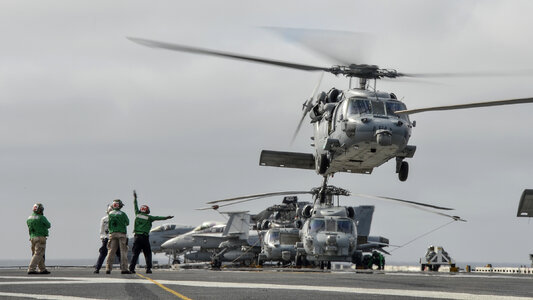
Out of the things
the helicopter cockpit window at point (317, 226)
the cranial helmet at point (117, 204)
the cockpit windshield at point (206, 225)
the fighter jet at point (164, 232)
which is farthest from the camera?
the fighter jet at point (164, 232)

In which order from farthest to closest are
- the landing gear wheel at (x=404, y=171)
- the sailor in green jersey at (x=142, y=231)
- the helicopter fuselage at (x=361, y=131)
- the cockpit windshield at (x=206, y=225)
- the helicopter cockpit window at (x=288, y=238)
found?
the cockpit windshield at (x=206, y=225) → the helicopter cockpit window at (x=288, y=238) → the landing gear wheel at (x=404, y=171) → the helicopter fuselage at (x=361, y=131) → the sailor in green jersey at (x=142, y=231)

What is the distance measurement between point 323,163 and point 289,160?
11.7 ft

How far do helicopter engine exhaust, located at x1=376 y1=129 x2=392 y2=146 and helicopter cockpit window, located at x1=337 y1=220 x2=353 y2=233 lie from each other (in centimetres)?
1224

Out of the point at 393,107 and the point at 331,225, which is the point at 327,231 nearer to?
the point at 331,225

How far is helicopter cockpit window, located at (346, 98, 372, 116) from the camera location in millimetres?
27114

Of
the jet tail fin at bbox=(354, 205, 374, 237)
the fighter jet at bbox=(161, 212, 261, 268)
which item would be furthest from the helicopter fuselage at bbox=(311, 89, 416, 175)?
→ the fighter jet at bbox=(161, 212, 261, 268)

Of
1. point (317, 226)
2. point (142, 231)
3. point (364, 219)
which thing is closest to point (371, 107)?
point (142, 231)

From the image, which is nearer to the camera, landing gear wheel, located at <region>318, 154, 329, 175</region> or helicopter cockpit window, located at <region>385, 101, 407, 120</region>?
helicopter cockpit window, located at <region>385, 101, 407, 120</region>

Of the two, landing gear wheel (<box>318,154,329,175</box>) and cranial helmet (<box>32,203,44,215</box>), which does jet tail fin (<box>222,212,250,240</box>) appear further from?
cranial helmet (<box>32,203,44,215</box>)

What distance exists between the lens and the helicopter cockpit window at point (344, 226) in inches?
1490

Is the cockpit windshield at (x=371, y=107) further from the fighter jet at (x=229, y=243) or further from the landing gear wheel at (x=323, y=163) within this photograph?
the fighter jet at (x=229, y=243)

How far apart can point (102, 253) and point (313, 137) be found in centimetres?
1086

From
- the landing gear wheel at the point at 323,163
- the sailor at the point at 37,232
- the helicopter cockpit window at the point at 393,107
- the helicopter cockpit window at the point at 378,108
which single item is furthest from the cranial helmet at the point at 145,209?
the helicopter cockpit window at the point at 393,107

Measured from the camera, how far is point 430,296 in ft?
35.7
